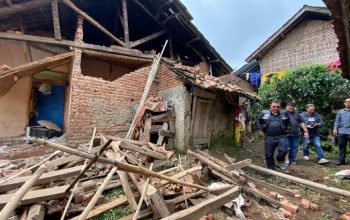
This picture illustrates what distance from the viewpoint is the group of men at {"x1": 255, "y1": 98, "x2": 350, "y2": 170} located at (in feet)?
19.3

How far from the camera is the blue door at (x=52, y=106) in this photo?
838cm

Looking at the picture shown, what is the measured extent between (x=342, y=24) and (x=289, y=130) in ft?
11.3

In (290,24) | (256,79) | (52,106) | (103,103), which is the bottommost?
(52,106)

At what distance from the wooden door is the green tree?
4377 mm

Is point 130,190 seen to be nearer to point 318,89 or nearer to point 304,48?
point 318,89

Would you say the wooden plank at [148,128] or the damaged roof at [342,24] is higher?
the damaged roof at [342,24]

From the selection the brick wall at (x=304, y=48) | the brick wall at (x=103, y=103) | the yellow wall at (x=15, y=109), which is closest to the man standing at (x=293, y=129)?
the brick wall at (x=103, y=103)

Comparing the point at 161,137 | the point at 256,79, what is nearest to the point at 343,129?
the point at 161,137

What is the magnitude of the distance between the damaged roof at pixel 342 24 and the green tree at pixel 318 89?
18.1 feet

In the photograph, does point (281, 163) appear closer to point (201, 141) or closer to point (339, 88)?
point (201, 141)

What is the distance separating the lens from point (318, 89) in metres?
9.73

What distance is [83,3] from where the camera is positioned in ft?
26.8

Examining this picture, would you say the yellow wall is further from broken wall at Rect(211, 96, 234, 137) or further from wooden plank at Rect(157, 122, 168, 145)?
broken wall at Rect(211, 96, 234, 137)

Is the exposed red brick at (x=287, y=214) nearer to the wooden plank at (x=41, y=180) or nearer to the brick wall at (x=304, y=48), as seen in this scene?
the wooden plank at (x=41, y=180)
